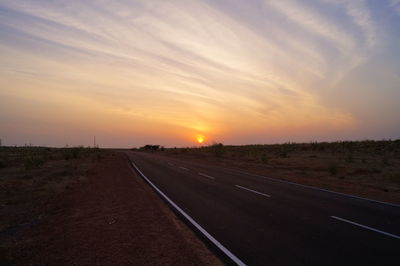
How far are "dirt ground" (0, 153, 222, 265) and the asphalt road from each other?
813 millimetres

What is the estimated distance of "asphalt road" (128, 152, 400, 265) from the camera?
18.8 feet

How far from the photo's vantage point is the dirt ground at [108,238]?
5629mm

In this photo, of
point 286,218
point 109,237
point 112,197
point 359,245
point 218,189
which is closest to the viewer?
point 359,245

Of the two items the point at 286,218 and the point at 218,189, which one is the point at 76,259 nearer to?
the point at 286,218

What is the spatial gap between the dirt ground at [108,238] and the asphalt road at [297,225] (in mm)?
813

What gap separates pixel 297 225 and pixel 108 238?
15.0 feet

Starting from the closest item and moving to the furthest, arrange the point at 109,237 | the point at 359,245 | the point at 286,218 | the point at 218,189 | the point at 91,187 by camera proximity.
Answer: the point at 359,245 → the point at 109,237 → the point at 286,218 → the point at 218,189 → the point at 91,187

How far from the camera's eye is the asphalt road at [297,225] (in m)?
5.73

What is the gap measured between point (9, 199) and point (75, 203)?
3328mm

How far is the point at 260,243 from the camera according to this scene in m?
6.39

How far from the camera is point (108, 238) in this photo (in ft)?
22.5

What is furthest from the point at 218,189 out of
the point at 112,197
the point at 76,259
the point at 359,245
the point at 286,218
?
the point at 76,259

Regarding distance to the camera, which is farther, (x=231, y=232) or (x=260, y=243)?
(x=231, y=232)

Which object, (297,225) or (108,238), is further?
(297,225)
